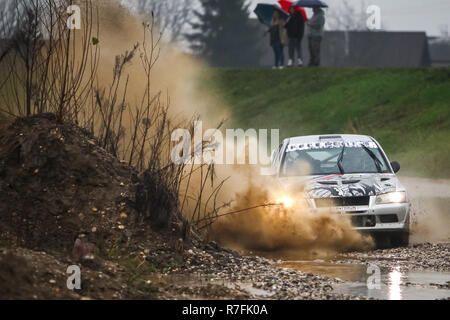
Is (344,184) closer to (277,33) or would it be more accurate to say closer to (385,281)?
(385,281)

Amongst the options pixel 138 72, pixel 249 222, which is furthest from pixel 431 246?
pixel 138 72

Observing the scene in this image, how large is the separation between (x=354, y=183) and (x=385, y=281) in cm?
377

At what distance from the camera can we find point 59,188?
1145 cm

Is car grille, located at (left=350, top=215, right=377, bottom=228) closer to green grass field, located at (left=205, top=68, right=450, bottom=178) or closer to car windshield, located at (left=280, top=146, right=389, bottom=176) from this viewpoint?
car windshield, located at (left=280, top=146, right=389, bottom=176)

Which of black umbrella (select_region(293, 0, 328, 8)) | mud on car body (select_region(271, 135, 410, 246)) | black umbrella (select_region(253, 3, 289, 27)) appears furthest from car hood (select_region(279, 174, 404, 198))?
black umbrella (select_region(253, 3, 289, 27))

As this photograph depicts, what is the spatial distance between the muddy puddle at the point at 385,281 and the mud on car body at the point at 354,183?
1.62m

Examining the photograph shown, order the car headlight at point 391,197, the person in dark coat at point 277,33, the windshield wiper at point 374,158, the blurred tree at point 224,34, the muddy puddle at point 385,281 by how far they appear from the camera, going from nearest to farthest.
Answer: the muddy puddle at point 385,281, the car headlight at point 391,197, the windshield wiper at point 374,158, the person in dark coat at point 277,33, the blurred tree at point 224,34

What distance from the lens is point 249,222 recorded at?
14.3 m

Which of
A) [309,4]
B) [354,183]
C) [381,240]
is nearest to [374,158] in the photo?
[354,183]

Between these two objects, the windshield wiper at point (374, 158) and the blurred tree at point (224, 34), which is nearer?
the windshield wiper at point (374, 158)

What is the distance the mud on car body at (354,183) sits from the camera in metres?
14.1

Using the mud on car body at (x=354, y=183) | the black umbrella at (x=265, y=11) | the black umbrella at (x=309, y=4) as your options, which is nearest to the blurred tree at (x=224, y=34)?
the black umbrella at (x=265, y=11)

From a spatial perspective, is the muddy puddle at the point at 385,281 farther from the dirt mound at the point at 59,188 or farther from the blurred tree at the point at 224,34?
the blurred tree at the point at 224,34

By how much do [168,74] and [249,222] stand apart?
23.3ft
